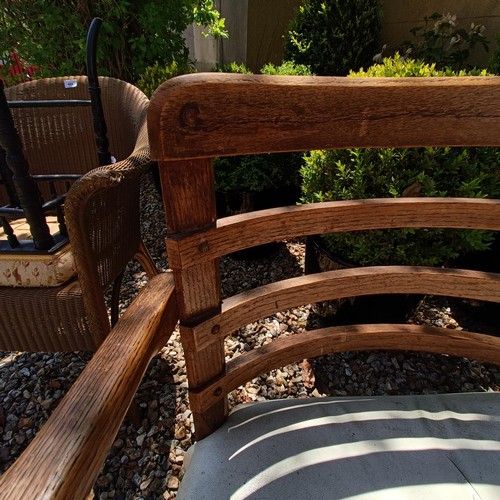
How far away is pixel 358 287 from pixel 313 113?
0.60 m

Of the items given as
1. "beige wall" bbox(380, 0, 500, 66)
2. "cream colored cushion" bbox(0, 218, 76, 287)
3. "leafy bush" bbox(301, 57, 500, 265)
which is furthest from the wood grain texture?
"beige wall" bbox(380, 0, 500, 66)

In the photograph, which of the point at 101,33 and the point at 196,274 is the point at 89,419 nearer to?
the point at 196,274

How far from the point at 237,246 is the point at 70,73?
408cm

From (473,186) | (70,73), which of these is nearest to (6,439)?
(473,186)

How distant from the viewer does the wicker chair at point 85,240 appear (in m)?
1.00

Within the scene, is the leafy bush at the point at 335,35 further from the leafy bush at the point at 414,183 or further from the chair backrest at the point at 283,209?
the chair backrest at the point at 283,209

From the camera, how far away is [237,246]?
2.48ft

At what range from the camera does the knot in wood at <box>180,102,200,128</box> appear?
1.67ft

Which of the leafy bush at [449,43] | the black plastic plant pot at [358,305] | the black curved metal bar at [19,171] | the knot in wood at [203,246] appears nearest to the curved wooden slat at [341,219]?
the knot in wood at [203,246]

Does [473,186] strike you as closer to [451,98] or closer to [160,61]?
[451,98]

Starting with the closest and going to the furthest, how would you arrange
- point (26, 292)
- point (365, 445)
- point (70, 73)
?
point (365, 445) → point (26, 292) → point (70, 73)

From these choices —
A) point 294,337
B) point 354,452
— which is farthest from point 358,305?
point 354,452

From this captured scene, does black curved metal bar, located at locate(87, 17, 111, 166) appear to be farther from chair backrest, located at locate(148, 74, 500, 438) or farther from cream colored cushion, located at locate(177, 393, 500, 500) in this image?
cream colored cushion, located at locate(177, 393, 500, 500)

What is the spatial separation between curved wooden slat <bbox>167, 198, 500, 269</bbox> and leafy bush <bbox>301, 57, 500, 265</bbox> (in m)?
0.74
